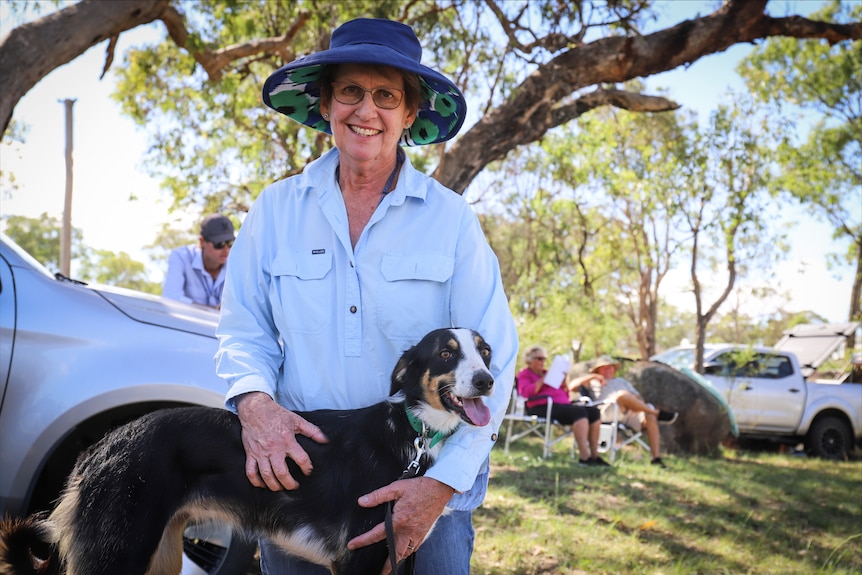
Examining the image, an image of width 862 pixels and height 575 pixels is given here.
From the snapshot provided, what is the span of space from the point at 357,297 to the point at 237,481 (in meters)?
0.65

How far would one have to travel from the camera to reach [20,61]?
5930 millimetres

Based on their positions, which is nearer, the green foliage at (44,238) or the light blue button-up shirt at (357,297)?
the light blue button-up shirt at (357,297)

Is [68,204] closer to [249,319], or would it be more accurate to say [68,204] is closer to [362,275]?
[249,319]

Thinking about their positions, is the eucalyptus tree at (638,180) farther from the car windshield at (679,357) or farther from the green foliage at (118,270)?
the green foliage at (118,270)

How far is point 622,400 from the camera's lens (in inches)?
479

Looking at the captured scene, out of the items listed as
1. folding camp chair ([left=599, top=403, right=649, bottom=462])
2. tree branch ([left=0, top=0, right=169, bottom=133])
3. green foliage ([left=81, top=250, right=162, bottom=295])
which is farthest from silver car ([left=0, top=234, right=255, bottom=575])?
green foliage ([left=81, top=250, right=162, bottom=295])

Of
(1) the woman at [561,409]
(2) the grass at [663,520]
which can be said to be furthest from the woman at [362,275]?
(1) the woman at [561,409]

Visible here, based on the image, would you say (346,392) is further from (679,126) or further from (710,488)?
(679,126)

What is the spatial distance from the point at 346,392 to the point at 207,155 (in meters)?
13.8

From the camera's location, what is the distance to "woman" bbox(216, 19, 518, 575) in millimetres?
2172

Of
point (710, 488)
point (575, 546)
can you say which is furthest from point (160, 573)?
point (710, 488)

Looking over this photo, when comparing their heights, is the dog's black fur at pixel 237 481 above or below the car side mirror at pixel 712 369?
below

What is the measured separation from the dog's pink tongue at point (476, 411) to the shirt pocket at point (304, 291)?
502 mm

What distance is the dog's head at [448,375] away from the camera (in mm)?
2145
